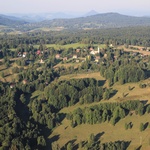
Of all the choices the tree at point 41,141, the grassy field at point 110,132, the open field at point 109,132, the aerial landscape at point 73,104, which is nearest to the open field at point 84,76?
the aerial landscape at point 73,104

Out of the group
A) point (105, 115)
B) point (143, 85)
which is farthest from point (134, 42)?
point (105, 115)

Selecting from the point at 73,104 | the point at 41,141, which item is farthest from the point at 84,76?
the point at 41,141

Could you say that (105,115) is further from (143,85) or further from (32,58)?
(32,58)

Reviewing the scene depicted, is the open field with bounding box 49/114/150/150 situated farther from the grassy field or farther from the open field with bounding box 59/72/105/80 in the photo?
the open field with bounding box 59/72/105/80

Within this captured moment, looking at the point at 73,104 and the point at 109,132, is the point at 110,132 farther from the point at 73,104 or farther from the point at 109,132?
the point at 73,104

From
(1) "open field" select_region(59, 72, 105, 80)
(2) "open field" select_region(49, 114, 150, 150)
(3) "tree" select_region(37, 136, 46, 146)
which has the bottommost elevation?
(2) "open field" select_region(49, 114, 150, 150)

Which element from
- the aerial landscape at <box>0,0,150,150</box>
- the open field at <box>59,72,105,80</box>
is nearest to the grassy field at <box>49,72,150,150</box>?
A: the aerial landscape at <box>0,0,150,150</box>

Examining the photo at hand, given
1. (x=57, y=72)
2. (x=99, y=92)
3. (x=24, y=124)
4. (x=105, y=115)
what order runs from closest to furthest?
(x=24, y=124) → (x=105, y=115) → (x=99, y=92) → (x=57, y=72)

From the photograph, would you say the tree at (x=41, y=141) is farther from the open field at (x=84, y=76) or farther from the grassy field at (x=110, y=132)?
the open field at (x=84, y=76)

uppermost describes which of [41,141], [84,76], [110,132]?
[84,76]
